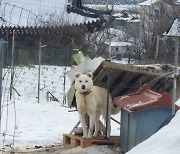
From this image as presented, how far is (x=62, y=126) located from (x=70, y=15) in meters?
17.1

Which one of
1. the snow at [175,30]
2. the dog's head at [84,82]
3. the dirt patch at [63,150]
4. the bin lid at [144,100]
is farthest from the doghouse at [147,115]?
the snow at [175,30]

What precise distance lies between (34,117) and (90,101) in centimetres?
384

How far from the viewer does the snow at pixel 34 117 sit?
33.0 feet

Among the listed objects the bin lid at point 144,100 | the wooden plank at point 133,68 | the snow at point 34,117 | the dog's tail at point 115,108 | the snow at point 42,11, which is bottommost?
the snow at point 34,117

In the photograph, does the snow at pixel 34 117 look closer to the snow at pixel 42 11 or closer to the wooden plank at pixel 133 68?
the wooden plank at pixel 133 68

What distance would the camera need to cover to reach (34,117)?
1270 centimetres

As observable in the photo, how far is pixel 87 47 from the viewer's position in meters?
25.7

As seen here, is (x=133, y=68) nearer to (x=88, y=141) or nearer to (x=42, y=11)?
(x=88, y=141)

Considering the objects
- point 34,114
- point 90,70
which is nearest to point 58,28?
point 34,114

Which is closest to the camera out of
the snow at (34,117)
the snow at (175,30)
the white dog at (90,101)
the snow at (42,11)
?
the snow at (175,30)

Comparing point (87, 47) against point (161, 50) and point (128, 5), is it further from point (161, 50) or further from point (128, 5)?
point (128, 5)

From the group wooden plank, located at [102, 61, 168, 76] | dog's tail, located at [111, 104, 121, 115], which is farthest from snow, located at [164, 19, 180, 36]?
dog's tail, located at [111, 104, 121, 115]

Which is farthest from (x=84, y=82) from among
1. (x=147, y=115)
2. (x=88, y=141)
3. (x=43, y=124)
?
(x=43, y=124)

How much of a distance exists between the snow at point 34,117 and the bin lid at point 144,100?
6.34 feet
